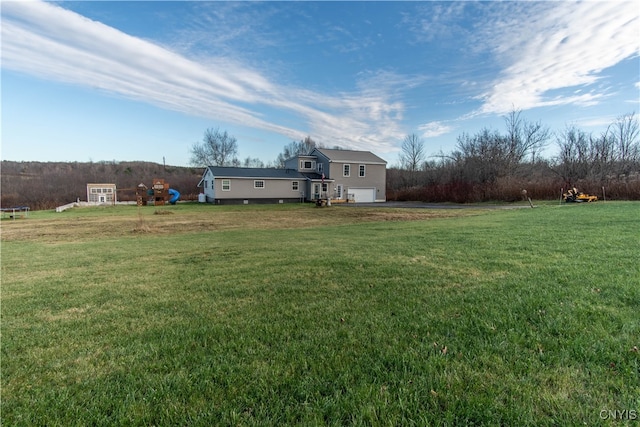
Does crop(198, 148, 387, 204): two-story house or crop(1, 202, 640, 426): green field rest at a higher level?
crop(198, 148, 387, 204): two-story house

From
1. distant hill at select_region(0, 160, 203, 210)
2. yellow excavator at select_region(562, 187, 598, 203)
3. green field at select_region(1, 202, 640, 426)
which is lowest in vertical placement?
green field at select_region(1, 202, 640, 426)

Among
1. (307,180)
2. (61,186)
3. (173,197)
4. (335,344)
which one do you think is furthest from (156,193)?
(335,344)

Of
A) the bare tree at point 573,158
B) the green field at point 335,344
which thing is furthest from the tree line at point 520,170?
the green field at point 335,344

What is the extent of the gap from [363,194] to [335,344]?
36.3 meters

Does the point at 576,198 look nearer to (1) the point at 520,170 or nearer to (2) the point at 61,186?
(1) the point at 520,170

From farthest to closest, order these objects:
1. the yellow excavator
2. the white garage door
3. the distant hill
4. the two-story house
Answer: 1. the white garage door
2. the two-story house
3. the distant hill
4. the yellow excavator

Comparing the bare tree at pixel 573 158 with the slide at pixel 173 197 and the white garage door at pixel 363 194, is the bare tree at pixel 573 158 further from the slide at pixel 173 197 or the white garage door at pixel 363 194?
the slide at pixel 173 197

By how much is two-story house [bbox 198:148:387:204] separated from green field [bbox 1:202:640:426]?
92.5 feet

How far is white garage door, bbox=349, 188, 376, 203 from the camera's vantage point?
1492 inches

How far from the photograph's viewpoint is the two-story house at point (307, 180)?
1304 inches

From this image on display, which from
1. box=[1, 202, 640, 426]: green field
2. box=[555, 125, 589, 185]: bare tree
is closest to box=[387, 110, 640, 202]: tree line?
box=[555, 125, 589, 185]: bare tree

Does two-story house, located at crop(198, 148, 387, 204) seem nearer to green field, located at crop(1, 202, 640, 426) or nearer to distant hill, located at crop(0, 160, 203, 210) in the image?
distant hill, located at crop(0, 160, 203, 210)

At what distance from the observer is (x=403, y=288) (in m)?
4.26

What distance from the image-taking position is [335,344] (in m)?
2.76
